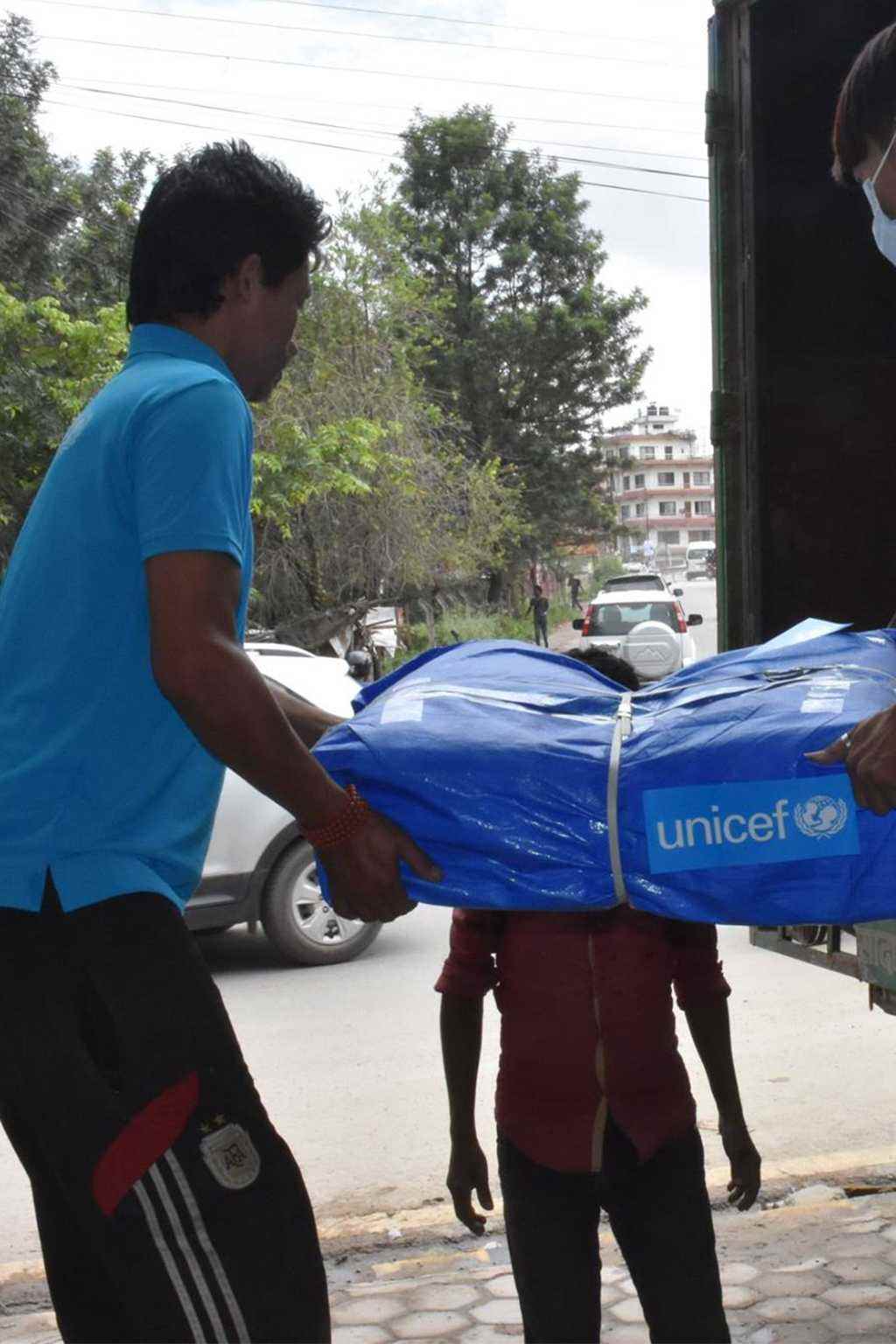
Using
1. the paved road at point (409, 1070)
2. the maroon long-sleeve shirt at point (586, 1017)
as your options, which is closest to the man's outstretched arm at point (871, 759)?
the maroon long-sleeve shirt at point (586, 1017)

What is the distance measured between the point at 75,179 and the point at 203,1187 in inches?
966

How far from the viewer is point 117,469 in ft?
6.39

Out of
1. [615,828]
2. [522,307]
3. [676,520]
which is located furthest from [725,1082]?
[676,520]

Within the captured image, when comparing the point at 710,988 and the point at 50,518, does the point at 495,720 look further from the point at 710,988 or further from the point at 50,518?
the point at 50,518

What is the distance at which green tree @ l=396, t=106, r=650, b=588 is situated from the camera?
3678 cm

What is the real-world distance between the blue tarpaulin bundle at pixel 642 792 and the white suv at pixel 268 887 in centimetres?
487

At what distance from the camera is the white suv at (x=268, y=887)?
7.14 meters

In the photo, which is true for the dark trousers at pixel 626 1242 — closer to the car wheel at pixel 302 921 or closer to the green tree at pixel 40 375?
the car wheel at pixel 302 921

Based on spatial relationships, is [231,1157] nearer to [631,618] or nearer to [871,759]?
[871,759]

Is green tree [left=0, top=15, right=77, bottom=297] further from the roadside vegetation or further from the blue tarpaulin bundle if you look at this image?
the blue tarpaulin bundle

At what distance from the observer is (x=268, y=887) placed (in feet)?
23.6

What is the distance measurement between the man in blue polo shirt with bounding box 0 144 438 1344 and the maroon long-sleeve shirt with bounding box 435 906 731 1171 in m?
0.41

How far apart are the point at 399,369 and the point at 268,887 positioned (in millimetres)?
17192

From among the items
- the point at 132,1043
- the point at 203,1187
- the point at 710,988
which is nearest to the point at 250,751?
the point at 132,1043
